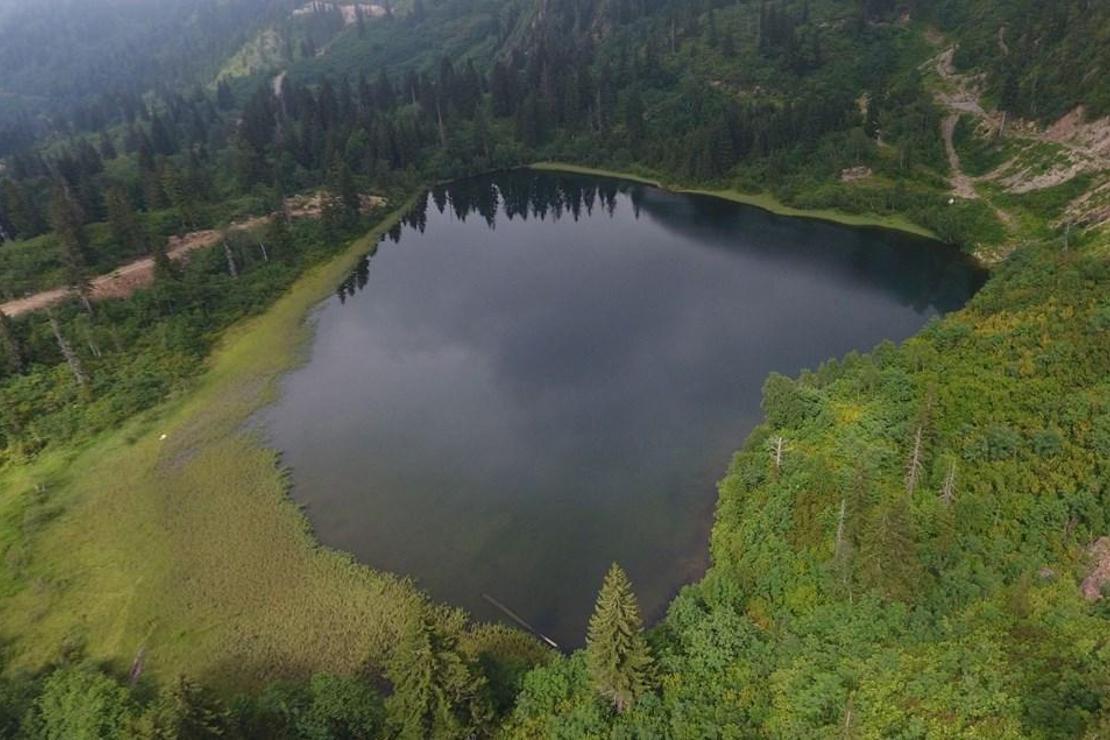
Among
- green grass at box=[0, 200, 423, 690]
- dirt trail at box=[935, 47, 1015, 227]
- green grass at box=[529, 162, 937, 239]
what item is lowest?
green grass at box=[0, 200, 423, 690]

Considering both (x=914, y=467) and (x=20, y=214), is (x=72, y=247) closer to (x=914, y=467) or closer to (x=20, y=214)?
(x=20, y=214)

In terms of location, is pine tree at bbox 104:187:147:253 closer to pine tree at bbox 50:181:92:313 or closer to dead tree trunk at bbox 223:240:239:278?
pine tree at bbox 50:181:92:313

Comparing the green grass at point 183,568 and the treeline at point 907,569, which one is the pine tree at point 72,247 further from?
the treeline at point 907,569

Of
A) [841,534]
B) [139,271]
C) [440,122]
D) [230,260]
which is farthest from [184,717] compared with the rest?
[440,122]

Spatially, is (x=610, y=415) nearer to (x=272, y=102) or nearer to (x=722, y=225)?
(x=722, y=225)

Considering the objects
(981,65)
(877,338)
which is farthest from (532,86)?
(877,338)

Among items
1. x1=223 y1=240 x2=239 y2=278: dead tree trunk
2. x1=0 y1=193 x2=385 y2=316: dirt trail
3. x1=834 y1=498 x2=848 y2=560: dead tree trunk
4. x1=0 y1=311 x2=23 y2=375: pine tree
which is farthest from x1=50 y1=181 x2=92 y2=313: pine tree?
x1=834 y1=498 x2=848 y2=560: dead tree trunk
